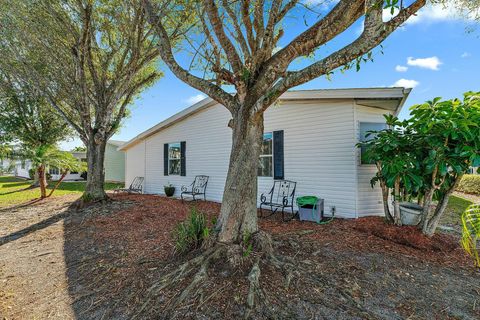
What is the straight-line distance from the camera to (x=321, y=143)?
6082 mm

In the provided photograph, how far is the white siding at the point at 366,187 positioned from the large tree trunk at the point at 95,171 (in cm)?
740

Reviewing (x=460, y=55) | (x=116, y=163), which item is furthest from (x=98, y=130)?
(x=116, y=163)

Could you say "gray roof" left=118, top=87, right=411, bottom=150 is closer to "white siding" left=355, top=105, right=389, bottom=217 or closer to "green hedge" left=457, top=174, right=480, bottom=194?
"white siding" left=355, top=105, right=389, bottom=217

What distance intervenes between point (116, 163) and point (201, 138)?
44.1 ft

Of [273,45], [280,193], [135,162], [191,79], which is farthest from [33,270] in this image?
[135,162]

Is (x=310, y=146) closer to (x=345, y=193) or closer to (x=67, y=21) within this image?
(x=345, y=193)

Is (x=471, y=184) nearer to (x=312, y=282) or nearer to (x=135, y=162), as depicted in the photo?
(x=312, y=282)

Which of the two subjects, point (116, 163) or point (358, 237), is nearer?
point (358, 237)

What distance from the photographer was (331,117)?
19.5 ft

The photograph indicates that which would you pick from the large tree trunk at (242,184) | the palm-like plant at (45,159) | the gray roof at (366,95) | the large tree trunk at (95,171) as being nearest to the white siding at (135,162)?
the palm-like plant at (45,159)

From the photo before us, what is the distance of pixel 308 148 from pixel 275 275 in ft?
13.8

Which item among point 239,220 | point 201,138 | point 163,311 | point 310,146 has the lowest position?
point 163,311

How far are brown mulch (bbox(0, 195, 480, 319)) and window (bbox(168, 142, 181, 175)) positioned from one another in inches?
202

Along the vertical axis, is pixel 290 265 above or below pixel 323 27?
below
